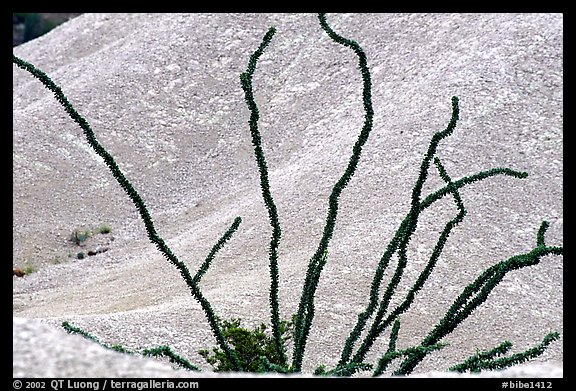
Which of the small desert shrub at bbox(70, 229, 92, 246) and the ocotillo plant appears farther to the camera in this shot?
the small desert shrub at bbox(70, 229, 92, 246)

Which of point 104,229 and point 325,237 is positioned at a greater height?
point 104,229

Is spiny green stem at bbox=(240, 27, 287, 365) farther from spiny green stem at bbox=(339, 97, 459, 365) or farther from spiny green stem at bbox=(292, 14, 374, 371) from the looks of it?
spiny green stem at bbox=(339, 97, 459, 365)

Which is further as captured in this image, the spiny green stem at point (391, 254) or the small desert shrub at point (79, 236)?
the small desert shrub at point (79, 236)

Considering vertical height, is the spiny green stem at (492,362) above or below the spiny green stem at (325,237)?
below

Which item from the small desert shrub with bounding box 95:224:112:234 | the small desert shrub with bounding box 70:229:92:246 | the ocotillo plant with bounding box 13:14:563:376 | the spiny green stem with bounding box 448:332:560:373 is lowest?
the spiny green stem with bounding box 448:332:560:373

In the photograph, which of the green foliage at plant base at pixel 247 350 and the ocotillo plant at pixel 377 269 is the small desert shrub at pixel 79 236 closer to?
the green foliage at plant base at pixel 247 350

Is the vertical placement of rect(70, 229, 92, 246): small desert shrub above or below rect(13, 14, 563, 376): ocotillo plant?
above

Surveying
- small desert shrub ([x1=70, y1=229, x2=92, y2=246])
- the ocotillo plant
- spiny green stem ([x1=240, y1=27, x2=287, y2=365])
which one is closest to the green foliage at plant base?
the ocotillo plant

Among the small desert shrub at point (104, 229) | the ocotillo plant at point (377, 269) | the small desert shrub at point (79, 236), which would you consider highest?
the small desert shrub at point (104, 229)

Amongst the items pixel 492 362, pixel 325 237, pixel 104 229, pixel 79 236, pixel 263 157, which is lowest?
pixel 492 362

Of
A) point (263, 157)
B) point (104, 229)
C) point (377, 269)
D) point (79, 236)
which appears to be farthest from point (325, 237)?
point (104, 229)

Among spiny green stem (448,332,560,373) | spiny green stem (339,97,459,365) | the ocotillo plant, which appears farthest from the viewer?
spiny green stem (339,97,459,365)

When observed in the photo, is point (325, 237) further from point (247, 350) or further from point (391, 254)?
point (247, 350)

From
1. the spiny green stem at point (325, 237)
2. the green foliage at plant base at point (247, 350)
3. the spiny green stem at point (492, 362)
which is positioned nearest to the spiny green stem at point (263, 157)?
the spiny green stem at point (325, 237)
